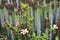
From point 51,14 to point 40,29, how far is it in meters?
0.23

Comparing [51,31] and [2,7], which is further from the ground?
[2,7]

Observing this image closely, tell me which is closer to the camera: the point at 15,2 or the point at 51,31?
the point at 51,31

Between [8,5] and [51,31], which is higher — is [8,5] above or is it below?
above

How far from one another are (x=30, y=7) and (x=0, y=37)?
509 mm

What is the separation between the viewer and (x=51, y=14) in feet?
7.41

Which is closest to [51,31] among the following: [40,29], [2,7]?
[40,29]

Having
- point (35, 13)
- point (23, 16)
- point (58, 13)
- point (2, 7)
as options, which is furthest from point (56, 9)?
point (2, 7)

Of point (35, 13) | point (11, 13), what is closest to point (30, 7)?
point (35, 13)

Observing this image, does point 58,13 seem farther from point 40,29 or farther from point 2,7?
point 2,7

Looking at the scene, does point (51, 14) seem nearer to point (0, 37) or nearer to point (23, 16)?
point (23, 16)

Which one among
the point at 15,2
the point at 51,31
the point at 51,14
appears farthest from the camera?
the point at 15,2

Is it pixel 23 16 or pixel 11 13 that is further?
pixel 11 13

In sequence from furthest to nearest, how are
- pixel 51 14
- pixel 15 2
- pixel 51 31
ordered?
pixel 15 2
pixel 51 14
pixel 51 31

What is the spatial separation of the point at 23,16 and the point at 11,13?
0.73ft
